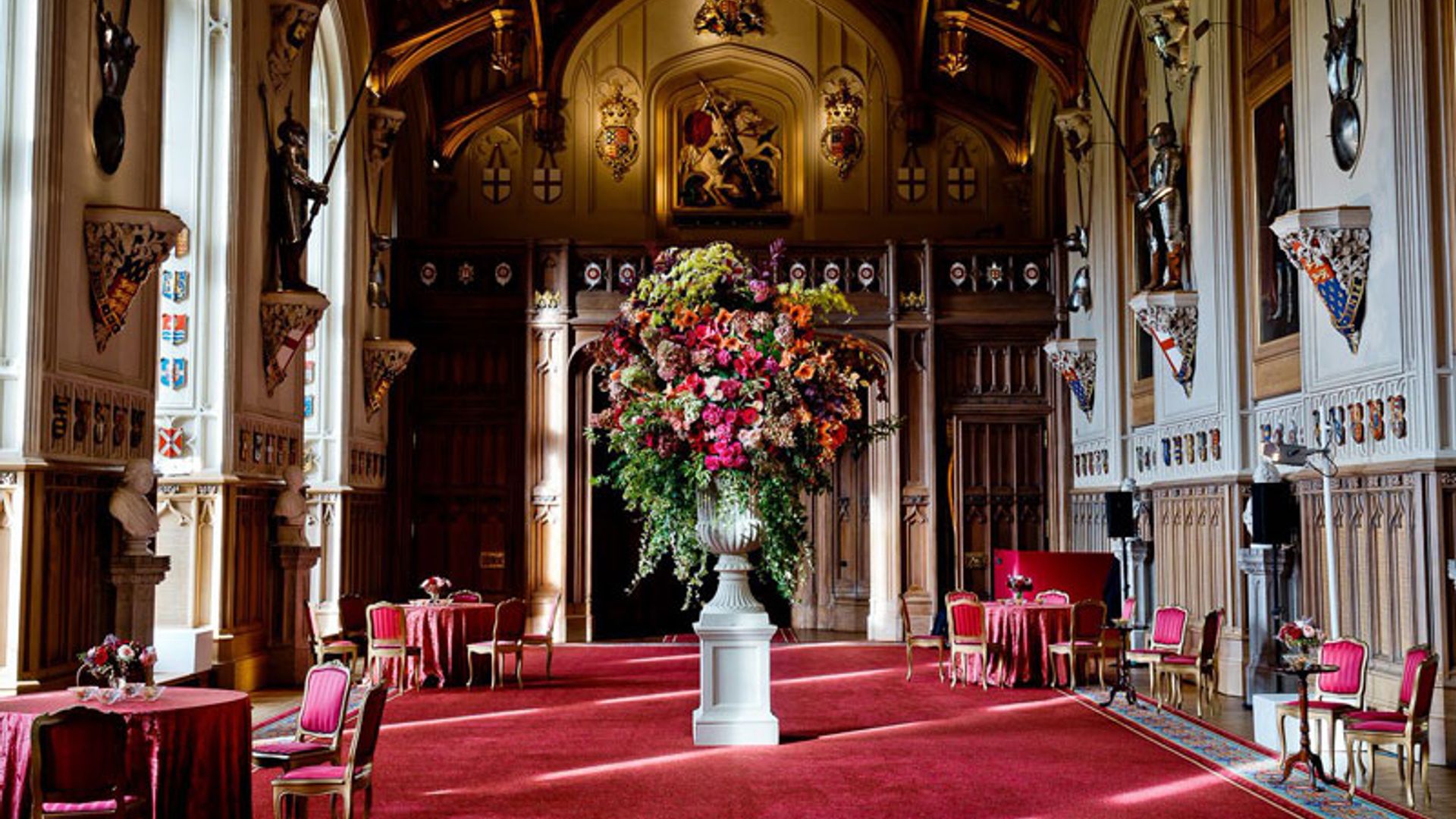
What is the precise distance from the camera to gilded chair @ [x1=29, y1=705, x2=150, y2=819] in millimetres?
5387

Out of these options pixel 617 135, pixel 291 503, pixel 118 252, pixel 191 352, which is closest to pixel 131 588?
pixel 118 252

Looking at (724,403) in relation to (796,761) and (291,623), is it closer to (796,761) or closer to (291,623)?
(796,761)

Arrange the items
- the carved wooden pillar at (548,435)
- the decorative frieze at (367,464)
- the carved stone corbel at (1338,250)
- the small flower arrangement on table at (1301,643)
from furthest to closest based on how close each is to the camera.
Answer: the carved wooden pillar at (548,435)
the decorative frieze at (367,464)
the carved stone corbel at (1338,250)
the small flower arrangement on table at (1301,643)

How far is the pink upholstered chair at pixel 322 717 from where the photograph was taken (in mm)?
6641

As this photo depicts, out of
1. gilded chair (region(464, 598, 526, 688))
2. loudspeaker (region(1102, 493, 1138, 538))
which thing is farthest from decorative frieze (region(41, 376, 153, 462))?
loudspeaker (region(1102, 493, 1138, 538))

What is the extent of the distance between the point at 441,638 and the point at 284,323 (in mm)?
3026

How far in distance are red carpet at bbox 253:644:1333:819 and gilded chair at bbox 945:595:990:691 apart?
1.03 feet

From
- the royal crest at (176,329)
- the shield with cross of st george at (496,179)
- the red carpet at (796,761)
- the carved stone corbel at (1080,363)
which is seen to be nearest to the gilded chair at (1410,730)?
the red carpet at (796,761)

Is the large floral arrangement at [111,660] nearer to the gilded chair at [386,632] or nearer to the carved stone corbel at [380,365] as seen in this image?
the gilded chair at [386,632]

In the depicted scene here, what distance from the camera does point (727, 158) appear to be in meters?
19.0

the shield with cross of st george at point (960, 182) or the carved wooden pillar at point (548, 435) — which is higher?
the shield with cross of st george at point (960, 182)

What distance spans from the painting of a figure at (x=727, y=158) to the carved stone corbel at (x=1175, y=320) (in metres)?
7.17

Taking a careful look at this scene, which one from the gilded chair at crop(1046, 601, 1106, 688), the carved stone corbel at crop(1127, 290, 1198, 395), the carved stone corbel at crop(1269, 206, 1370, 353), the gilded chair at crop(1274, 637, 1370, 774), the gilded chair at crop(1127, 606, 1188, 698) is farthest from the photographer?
the carved stone corbel at crop(1127, 290, 1198, 395)

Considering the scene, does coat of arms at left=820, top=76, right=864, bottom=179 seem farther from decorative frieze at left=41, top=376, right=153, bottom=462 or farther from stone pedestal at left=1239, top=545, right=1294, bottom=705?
decorative frieze at left=41, top=376, right=153, bottom=462
